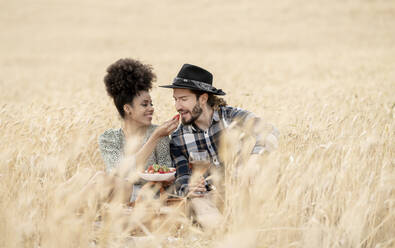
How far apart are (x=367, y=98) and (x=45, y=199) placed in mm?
4906

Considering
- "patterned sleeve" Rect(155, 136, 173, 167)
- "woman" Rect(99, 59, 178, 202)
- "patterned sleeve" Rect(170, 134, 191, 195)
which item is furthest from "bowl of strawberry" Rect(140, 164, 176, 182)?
"patterned sleeve" Rect(155, 136, 173, 167)

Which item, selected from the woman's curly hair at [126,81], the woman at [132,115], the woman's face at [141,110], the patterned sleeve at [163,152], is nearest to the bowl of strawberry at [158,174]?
the woman at [132,115]

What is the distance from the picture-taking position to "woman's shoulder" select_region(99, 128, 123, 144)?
140 inches

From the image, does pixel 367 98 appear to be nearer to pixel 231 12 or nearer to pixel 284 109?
pixel 284 109

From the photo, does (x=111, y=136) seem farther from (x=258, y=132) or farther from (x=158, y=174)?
(x=258, y=132)

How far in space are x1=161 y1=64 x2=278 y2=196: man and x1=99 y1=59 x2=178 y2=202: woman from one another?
0.18m

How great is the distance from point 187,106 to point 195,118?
0.13 metres

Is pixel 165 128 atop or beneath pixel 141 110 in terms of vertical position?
beneath

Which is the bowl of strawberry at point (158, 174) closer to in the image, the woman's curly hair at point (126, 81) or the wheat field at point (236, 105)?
the wheat field at point (236, 105)

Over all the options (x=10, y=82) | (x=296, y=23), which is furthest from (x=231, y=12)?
(x=10, y=82)

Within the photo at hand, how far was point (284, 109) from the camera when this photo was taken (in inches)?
187

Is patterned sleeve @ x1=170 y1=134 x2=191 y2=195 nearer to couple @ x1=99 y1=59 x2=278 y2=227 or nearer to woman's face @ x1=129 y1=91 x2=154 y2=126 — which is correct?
couple @ x1=99 y1=59 x2=278 y2=227

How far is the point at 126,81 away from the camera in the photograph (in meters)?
3.75

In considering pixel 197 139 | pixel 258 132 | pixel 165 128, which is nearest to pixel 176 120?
pixel 165 128
